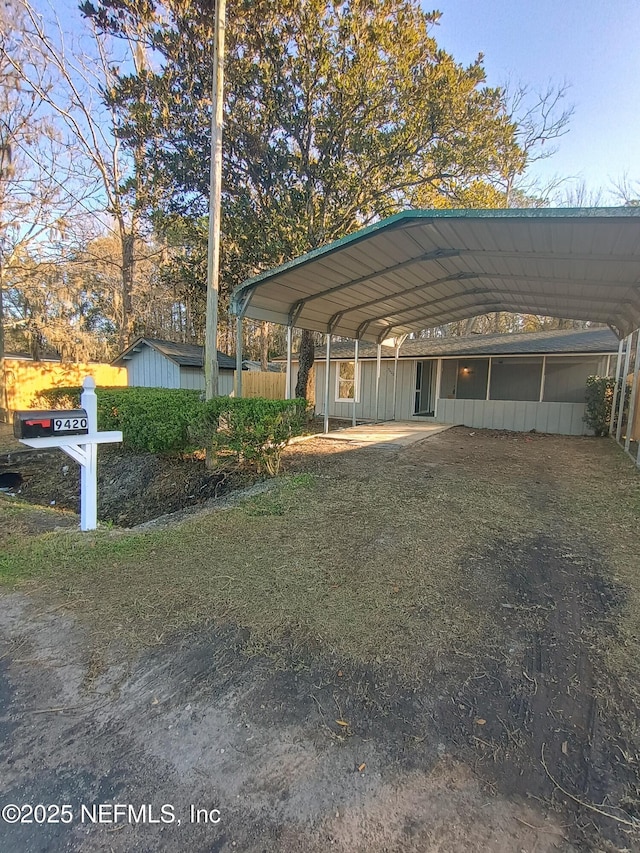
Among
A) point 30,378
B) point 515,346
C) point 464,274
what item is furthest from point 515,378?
point 30,378

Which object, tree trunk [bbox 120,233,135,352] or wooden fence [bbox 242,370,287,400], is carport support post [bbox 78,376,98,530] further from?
tree trunk [bbox 120,233,135,352]

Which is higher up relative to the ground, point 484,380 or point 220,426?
point 484,380

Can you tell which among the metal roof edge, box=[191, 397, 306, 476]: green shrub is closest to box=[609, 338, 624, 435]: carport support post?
the metal roof edge

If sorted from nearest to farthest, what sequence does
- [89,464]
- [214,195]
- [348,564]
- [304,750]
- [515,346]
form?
[304,750] < [348,564] < [89,464] < [214,195] < [515,346]

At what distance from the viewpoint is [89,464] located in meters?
3.84

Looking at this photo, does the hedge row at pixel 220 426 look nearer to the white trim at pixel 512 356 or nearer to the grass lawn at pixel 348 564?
the grass lawn at pixel 348 564

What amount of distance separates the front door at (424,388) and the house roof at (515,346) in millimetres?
613

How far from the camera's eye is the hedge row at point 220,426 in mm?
5910

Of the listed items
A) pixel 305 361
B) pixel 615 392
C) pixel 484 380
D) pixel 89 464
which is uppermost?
pixel 305 361

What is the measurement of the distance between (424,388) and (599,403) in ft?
18.0

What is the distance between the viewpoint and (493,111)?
10.1m

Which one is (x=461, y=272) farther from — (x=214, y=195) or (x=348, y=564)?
(x=348, y=564)

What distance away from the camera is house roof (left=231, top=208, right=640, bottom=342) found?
5.01 meters

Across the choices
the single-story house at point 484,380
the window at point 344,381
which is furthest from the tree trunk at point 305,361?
the window at point 344,381
